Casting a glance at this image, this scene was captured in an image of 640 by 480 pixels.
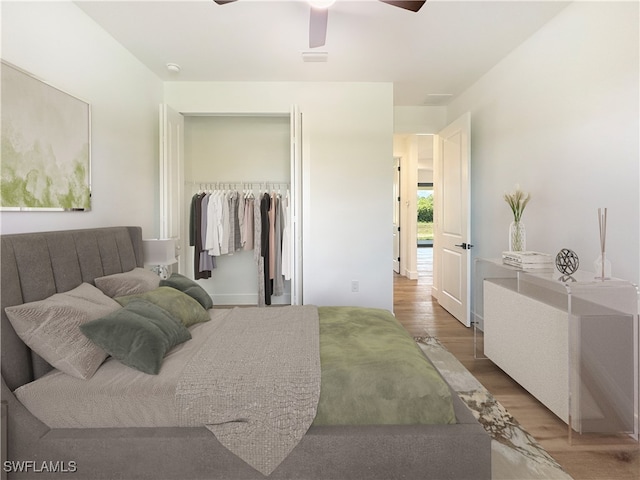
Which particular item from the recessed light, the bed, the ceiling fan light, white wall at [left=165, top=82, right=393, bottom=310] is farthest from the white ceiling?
the bed

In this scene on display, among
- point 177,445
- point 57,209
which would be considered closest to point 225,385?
point 177,445

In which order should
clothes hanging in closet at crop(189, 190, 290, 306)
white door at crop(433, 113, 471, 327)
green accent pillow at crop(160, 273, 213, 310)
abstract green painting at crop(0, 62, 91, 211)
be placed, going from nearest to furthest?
abstract green painting at crop(0, 62, 91, 211) → green accent pillow at crop(160, 273, 213, 310) → white door at crop(433, 113, 471, 327) → clothes hanging in closet at crop(189, 190, 290, 306)

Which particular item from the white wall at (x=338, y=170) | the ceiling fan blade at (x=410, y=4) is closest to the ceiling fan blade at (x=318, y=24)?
the ceiling fan blade at (x=410, y=4)

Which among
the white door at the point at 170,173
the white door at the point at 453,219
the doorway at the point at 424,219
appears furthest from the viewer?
the doorway at the point at 424,219

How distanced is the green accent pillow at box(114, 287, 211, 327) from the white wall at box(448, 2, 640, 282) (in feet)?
8.37

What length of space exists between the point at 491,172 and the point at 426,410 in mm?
2779

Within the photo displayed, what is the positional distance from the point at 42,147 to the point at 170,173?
1356 millimetres

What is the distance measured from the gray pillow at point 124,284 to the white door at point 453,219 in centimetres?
301

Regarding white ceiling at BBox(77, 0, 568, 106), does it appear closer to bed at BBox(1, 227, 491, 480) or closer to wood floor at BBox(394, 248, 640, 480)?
bed at BBox(1, 227, 491, 480)

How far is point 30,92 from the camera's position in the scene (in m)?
1.85

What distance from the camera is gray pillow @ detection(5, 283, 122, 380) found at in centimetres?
141

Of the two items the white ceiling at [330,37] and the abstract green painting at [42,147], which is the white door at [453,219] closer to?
the white ceiling at [330,37]

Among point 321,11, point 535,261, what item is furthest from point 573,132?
point 321,11

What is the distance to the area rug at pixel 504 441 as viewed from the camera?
1.57 meters
